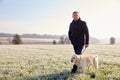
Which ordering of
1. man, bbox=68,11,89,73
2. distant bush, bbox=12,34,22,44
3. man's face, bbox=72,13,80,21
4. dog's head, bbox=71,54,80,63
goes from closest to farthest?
dog's head, bbox=71,54,80,63, man's face, bbox=72,13,80,21, man, bbox=68,11,89,73, distant bush, bbox=12,34,22,44

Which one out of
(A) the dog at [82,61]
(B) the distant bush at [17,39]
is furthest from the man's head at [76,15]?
(B) the distant bush at [17,39]

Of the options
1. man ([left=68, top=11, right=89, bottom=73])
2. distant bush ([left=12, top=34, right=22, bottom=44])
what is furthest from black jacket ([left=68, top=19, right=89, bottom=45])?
distant bush ([left=12, top=34, right=22, bottom=44])

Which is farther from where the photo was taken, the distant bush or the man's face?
the distant bush

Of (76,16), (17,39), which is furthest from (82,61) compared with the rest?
(17,39)

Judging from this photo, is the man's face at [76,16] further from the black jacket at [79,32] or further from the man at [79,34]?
the black jacket at [79,32]

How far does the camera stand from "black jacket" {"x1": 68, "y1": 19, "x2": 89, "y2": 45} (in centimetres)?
1430

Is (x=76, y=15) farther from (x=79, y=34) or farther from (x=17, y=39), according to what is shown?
(x=17, y=39)

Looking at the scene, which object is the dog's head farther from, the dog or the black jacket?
the black jacket

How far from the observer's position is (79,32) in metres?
14.5

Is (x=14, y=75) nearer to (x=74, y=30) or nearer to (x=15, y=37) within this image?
(x=74, y=30)

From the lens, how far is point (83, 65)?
45.2ft

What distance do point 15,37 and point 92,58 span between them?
115 metres

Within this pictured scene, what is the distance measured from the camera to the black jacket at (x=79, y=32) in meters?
14.3

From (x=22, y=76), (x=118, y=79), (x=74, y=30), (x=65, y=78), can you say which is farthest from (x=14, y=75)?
(x=118, y=79)
